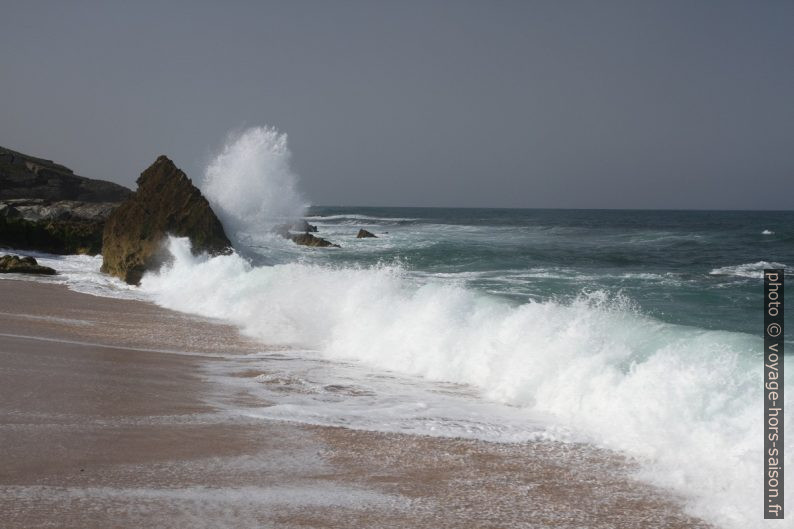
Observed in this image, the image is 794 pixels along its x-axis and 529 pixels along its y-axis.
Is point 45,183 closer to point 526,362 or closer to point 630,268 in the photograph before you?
point 630,268

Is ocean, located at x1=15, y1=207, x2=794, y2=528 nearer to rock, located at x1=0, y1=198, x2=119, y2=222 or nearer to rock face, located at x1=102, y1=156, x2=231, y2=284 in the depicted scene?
rock face, located at x1=102, y1=156, x2=231, y2=284

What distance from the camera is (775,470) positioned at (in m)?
5.24

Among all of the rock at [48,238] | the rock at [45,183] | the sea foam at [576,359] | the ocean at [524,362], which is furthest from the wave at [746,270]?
the rock at [45,183]

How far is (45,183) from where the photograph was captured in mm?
41562

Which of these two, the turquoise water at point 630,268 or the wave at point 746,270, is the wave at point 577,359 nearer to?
the turquoise water at point 630,268

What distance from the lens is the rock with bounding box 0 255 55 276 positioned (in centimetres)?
1886

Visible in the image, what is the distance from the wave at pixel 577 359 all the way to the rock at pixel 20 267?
23.4ft

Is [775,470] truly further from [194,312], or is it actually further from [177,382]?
[194,312]

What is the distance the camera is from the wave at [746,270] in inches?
782

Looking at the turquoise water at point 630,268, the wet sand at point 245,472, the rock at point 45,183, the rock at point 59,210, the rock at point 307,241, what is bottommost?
the wet sand at point 245,472

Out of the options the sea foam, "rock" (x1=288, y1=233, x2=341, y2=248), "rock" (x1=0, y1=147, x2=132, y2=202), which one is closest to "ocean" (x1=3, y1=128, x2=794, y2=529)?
the sea foam

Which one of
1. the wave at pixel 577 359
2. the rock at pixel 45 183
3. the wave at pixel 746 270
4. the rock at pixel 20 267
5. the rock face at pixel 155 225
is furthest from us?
the rock at pixel 45 183

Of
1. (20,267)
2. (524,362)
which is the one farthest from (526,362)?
(20,267)

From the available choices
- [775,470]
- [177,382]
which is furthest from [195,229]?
[775,470]
